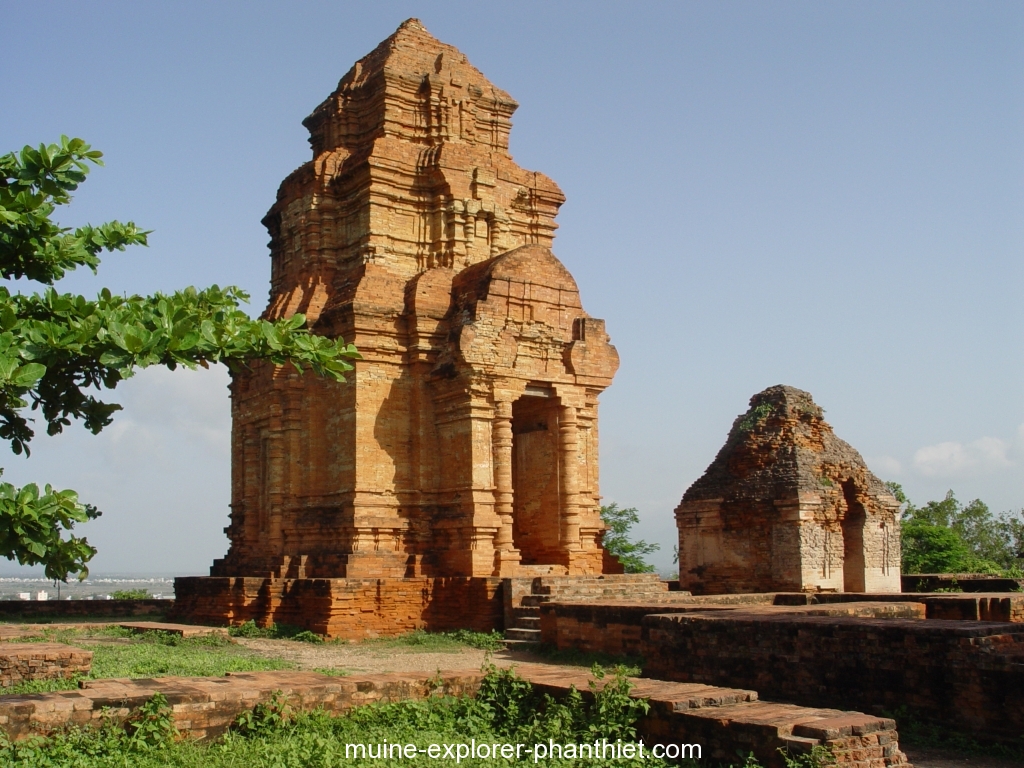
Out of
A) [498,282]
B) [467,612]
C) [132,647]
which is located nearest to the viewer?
[132,647]

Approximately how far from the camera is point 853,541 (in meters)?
20.9

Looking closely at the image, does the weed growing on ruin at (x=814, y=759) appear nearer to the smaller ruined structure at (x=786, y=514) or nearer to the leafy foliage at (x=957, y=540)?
the smaller ruined structure at (x=786, y=514)

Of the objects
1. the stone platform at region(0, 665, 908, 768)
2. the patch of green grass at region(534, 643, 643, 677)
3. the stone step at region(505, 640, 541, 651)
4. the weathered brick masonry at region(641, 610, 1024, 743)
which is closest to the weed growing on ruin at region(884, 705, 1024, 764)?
the weathered brick masonry at region(641, 610, 1024, 743)

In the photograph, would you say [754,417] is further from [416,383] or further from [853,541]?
[416,383]

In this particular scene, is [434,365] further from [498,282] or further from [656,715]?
[656,715]

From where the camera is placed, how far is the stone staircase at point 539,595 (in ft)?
47.3

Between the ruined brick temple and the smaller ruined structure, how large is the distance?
409cm

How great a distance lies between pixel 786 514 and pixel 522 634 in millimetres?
7332

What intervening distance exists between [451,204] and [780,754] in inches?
548

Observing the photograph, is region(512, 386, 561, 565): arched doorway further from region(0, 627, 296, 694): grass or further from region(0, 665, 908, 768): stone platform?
region(0, 665, 908, 768): stone platform

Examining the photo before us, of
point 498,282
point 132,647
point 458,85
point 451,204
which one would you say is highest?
point 458,85

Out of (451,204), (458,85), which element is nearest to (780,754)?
(451,204)

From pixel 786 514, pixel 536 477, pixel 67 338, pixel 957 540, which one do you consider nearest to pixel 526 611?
A: pixel 536 477

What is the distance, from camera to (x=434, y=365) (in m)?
17.3
